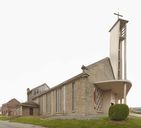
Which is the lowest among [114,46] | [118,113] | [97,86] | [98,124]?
[98,124]

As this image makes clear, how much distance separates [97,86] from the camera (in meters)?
39.2

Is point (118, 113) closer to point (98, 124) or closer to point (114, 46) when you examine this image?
point (98, 124)

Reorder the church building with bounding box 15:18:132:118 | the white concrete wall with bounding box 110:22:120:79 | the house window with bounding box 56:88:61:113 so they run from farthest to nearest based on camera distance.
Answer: the house window with bounding box 56:88:61:113, the white concrete wall with bounding box 110:22:120:79, the church building with bounding box 15:18:132:118

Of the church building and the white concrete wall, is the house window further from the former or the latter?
the white concrete wall

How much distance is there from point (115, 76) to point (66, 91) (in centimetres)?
668

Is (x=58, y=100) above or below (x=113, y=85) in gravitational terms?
below

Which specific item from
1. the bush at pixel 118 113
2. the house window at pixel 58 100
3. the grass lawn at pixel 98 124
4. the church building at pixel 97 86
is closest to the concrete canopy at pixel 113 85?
the church building at pixel 97 86

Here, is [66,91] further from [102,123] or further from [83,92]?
[102,123]

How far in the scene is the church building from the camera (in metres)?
37.0

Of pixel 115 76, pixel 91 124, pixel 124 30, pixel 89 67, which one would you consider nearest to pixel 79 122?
pixel 91 124

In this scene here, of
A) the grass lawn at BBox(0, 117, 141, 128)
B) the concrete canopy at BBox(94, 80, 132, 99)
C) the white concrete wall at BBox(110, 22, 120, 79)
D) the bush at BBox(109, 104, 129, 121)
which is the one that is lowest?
the grass lawn at BBox(0, 117, 141, 128)

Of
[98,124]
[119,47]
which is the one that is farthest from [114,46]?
[98,124]

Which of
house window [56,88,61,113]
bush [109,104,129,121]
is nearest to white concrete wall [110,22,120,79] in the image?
house window [56,88,61,113]

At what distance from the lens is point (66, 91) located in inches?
1620
